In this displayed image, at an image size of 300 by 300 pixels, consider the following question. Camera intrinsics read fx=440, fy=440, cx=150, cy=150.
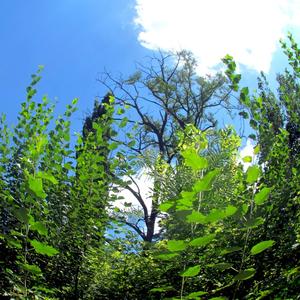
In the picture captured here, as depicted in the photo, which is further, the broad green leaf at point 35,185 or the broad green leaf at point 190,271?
the broad green leaf at point 35,185

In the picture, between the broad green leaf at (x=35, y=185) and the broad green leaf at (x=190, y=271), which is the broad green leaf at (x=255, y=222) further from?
the broad green leaf at (x=35, y=185)

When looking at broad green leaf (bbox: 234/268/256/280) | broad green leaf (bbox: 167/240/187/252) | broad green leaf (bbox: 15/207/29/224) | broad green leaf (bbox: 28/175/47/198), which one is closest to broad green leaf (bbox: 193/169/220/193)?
broad green leaf (bbox: 167/240/187/252)

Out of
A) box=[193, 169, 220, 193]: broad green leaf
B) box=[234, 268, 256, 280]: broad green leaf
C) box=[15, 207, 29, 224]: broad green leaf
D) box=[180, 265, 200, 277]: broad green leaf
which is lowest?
box=[234, 268, 256, 280]: broad green leaf

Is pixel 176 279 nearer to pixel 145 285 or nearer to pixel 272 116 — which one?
pixel 145 285

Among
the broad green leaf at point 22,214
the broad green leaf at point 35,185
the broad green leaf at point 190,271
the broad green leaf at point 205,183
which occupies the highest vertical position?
the broad green leaf at point 35,185

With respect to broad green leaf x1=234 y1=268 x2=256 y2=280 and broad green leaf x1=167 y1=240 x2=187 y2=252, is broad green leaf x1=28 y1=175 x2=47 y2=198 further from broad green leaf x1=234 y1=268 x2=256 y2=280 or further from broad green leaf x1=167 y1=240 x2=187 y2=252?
broad green leaf x1=234 y1=268 x2=256 y2=280

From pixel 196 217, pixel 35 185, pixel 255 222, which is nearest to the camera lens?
pixel 196 217

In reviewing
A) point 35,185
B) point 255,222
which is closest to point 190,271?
point 255,222

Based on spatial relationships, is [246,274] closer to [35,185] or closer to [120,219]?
[35,185]

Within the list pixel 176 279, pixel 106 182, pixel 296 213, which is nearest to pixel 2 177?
pixel 106 182

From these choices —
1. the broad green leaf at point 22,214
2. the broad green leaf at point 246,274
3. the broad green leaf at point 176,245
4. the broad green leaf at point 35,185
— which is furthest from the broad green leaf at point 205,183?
the broad green leaf at point 22,214

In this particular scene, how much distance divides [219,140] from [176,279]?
4501mm

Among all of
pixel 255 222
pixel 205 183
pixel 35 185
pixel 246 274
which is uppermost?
pixel 35 185

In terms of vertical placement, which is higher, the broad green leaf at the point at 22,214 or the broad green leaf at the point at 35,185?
the broad green leaf at the point at 35,185
